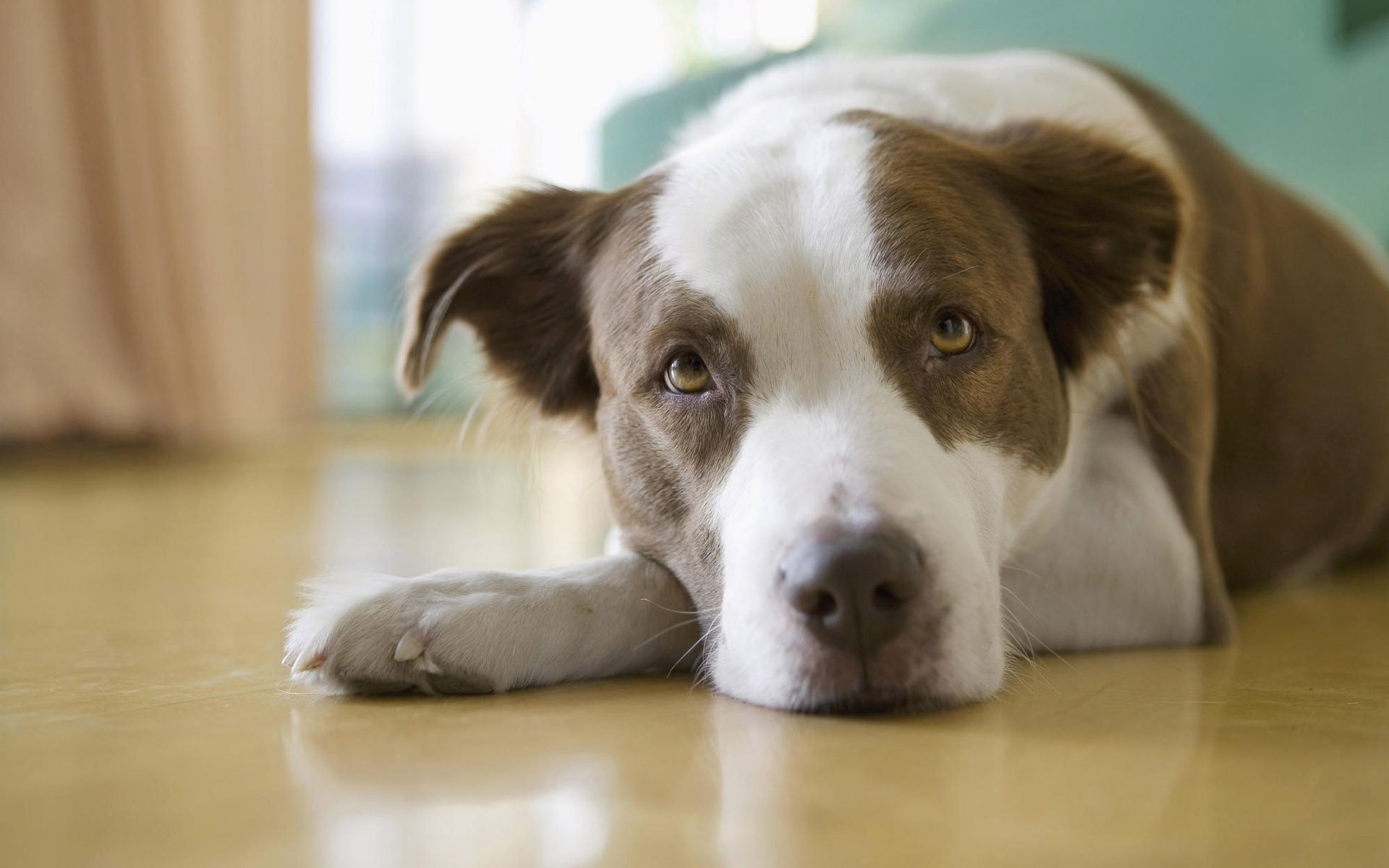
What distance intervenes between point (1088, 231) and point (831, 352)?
2.22 ft

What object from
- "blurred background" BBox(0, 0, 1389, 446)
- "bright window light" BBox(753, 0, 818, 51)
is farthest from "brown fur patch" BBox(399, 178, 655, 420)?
"bright window light" BBox(753, 0, 818, 51)

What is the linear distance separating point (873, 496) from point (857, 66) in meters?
1.42

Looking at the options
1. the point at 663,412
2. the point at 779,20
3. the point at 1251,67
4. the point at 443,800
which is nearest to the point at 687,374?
the point at 663,412

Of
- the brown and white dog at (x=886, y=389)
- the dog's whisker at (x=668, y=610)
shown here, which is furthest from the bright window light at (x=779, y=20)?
the dog's whisker at (x=668, y=610)

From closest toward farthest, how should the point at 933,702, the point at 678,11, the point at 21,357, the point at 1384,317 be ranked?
1. the point at 933,702
2. the point at 1384,317
3. the point at 21,357
4. the point at 678,11

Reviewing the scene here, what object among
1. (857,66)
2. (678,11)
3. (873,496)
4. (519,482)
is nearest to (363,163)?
(678,11)

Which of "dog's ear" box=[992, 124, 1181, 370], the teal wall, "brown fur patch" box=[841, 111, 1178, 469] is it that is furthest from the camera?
the teal wall

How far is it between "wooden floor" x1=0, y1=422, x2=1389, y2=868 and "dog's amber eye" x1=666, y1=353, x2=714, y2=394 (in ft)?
1.46

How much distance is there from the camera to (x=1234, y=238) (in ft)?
8.78

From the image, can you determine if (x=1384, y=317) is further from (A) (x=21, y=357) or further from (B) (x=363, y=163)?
(B) (x=363, y=163)

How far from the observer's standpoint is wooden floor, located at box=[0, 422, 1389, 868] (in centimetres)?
114

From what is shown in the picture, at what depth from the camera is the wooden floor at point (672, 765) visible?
114cm

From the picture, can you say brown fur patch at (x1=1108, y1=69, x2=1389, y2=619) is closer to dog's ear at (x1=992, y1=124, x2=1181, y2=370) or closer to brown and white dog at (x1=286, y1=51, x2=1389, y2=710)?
brown and white dog at (x1=286, y1=51, x2=1389, y2=710)

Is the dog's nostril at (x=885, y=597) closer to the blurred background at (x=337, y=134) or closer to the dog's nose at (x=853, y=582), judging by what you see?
the dog's nose at (x=853, y=582)
